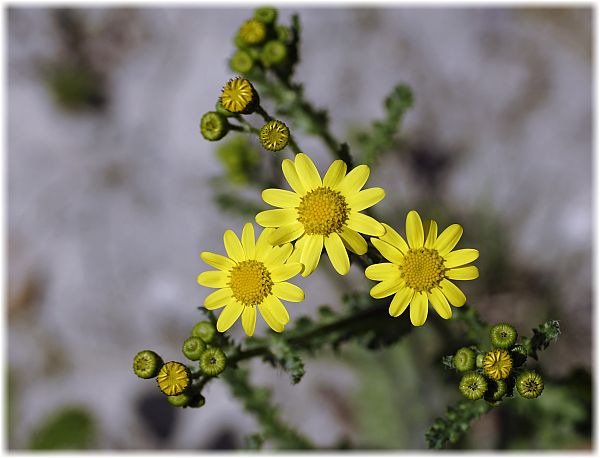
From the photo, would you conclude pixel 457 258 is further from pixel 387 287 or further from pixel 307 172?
pixel 307 172

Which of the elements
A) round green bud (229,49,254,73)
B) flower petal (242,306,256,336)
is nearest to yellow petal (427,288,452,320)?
flower petal (242,306,256,336)

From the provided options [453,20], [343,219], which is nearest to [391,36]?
[453,20]

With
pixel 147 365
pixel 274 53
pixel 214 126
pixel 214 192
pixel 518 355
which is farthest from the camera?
pixel 214 192

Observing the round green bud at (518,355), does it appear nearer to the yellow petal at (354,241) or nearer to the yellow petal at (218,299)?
the yellow petal at (354,241)

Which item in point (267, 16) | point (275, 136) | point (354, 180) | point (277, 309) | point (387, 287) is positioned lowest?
point (277, 309)

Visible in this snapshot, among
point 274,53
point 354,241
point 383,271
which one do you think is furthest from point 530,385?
point 274,53

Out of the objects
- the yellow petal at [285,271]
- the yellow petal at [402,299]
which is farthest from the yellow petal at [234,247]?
the yellow petal at [402,299]

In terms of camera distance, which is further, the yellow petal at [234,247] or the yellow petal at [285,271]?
the yellow petal at [234,247]

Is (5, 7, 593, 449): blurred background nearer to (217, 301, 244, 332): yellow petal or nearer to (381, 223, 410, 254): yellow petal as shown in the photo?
(381, 223, 410, 254): yellow petal
